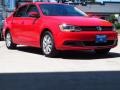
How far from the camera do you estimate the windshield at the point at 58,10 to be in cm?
1309

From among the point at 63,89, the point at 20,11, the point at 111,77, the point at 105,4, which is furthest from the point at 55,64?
the point at 105,4

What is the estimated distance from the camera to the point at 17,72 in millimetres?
9555

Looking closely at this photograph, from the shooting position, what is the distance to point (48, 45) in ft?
40.7

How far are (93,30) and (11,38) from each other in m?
3.71

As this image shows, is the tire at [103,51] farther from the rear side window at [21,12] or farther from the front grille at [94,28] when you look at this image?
the rear side window at [21,12]

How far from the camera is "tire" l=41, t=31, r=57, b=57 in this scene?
40.0ft

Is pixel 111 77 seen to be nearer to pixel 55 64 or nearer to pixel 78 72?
pixel 78 72

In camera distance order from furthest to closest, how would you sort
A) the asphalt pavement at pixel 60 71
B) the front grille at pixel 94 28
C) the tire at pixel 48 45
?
the tire at pixel 48 45, the front grille at pixel 94 28, the asphalt pavement at pixel 60 71

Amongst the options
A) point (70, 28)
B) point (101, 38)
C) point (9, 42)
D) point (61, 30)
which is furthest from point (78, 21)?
point (9, 42)

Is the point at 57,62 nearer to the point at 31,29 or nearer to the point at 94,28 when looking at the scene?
the point at 94,28

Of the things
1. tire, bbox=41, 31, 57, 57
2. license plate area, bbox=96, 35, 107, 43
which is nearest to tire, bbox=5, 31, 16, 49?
tire, bbox=41, 31, 57, 57

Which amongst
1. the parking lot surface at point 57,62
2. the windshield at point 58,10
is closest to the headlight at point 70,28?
the parking lot surface at point 57,62

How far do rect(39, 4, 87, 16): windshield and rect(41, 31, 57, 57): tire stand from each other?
759 mm

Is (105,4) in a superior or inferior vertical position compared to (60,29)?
inferior
